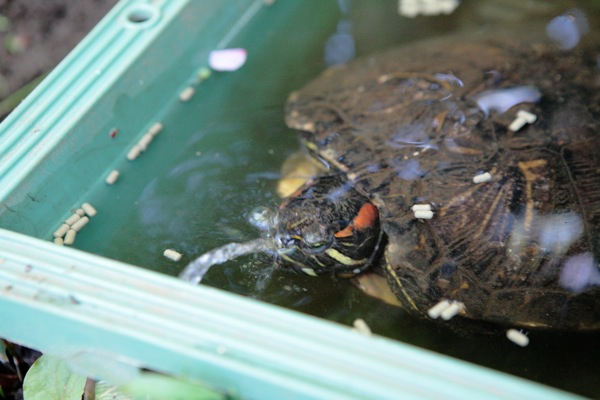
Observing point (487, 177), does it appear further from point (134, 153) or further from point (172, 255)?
point (134, 153)

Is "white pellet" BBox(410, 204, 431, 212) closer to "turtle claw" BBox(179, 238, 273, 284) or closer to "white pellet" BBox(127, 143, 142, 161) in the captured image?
"turtle claw" BBox(179, 238, 273, 284)

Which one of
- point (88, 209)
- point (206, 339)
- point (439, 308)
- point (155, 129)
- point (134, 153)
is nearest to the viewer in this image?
point (206, 339)

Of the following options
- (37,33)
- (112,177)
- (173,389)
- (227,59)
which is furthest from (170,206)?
(37,33)

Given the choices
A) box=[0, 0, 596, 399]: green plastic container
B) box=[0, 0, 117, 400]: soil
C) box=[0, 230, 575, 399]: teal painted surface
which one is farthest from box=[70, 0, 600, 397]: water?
Result: box=[0, 0, 117, 400]: soil

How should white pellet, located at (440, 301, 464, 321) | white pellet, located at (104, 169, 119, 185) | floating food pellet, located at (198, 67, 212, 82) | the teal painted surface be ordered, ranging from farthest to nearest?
1. floating food pellet, located at (198, 67, 212, 82)
2. white pellet, located at (104, 169, 119, 185)
3. white pellet, located at (440, 301, 464, 321)
4. the teal painted surface

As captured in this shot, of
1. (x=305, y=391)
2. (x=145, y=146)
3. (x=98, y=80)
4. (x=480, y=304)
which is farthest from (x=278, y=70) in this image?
(x=305, y=391)
